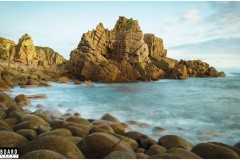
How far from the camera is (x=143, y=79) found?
4281cm

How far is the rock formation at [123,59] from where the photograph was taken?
39.3 meters

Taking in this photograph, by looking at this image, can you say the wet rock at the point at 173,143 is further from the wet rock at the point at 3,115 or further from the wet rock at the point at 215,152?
the wet rock at the point at 3,115

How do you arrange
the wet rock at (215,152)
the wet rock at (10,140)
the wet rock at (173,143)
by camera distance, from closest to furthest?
the wet rock at (10,140), the wet rock at (215,152), the wet rock at (173,143)

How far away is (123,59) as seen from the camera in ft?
166

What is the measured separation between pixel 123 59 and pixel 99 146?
4509cm

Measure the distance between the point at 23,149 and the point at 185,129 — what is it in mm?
7517

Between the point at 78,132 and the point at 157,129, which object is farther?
the point at 157,129

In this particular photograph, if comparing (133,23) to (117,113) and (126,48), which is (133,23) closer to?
(126,48)

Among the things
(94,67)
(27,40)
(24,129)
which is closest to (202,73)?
(94,67)

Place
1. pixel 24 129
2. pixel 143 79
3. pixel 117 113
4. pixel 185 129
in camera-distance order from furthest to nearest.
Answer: pixel 143 79, pixel 117 113, pixel 185 129, pixel 24 129

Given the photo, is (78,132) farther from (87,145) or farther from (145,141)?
(145,141)

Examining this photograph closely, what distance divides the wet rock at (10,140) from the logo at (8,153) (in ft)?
0.53

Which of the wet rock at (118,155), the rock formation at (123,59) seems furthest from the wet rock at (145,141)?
the rock formation at (123,59)

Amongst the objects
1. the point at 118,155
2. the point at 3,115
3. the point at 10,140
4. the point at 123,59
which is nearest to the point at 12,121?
the point at 3,115
